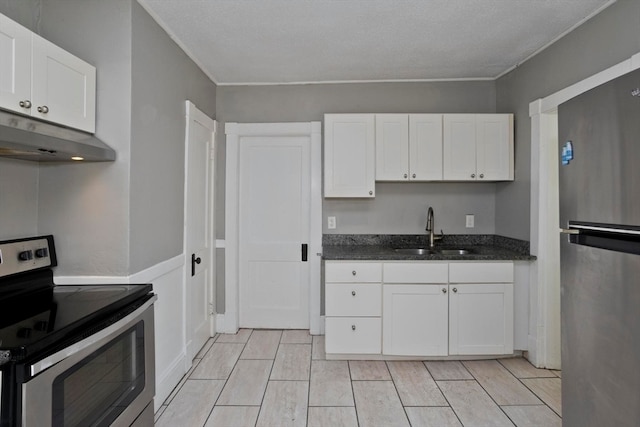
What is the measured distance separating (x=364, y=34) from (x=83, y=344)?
245cm

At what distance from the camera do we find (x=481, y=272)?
283 centimetres

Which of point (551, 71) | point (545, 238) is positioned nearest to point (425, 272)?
point (545, 238)

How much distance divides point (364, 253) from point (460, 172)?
1139 millimetres

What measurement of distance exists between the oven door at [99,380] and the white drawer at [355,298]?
1.46 meters

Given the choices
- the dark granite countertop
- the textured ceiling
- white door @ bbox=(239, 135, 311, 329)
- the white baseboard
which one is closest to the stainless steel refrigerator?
the textured ceiling

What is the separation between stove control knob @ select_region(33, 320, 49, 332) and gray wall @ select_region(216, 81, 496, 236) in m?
2.23

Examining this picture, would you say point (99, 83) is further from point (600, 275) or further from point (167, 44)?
point (600, 275)

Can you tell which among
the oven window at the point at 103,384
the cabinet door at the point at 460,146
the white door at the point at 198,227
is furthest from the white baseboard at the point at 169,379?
the cabinet door at the point at 460,146

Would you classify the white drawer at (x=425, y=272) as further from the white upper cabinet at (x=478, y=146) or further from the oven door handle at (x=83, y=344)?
the oven door handle at (x=83, y=344)

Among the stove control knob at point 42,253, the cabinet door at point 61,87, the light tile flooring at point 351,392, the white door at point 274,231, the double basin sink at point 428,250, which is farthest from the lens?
the white door at point 274,231

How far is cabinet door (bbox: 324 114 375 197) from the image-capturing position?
122 inches

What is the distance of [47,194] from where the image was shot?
1.90m

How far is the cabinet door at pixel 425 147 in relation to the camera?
10.2 feet

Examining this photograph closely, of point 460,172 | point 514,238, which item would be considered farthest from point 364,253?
point 514,238
